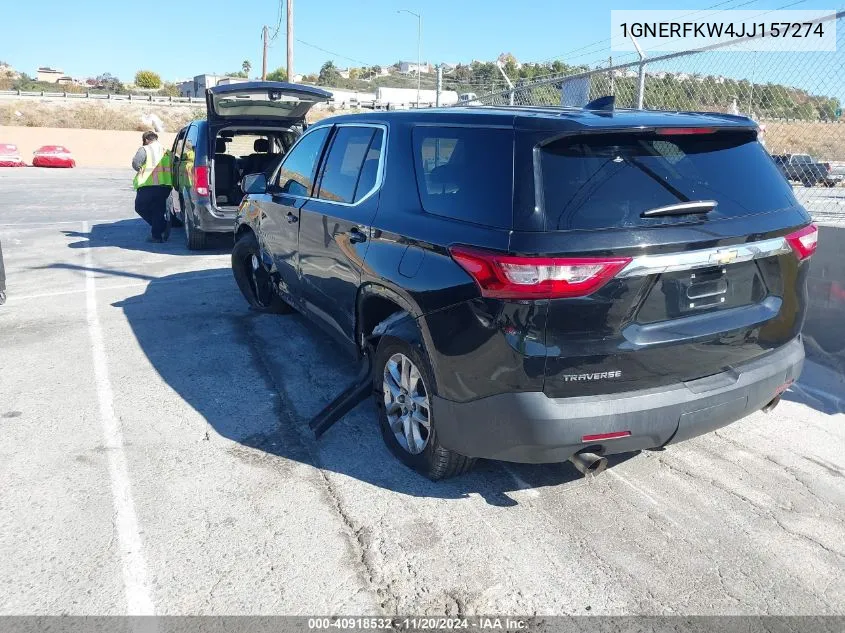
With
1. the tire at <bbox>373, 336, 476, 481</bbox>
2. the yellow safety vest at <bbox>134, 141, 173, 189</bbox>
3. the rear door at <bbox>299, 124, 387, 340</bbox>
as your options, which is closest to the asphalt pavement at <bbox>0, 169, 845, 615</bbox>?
the tire at <bbox>373, 336, 476, 481</bbox>

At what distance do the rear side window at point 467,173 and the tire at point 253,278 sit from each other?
3.13 metres

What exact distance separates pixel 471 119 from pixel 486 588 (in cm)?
213

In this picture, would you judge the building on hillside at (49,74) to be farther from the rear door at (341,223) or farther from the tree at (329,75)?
the rear door at (341,223)

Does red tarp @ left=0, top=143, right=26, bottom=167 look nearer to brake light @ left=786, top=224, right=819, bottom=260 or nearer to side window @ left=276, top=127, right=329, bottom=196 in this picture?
side window @ left=276, top=127, right=329, bottom=196

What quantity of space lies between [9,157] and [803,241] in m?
36.0

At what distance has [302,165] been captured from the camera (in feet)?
17.6

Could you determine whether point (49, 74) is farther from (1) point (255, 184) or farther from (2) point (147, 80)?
(1) point (255, 184)

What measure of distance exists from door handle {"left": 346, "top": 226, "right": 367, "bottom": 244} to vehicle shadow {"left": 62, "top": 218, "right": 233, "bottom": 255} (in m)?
6.87

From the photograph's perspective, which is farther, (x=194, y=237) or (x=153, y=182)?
(x=153, y=182)

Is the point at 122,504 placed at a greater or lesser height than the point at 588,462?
lesser

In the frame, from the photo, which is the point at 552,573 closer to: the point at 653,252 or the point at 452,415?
the point at 452,415

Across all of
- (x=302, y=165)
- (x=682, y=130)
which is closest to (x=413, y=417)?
(x=682, y=130)

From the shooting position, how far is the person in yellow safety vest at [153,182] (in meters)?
11.0

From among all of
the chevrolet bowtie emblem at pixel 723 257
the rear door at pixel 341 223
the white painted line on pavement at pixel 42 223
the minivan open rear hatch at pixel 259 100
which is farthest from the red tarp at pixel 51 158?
the chevrolet bowtie emblem at pixel 723 257
